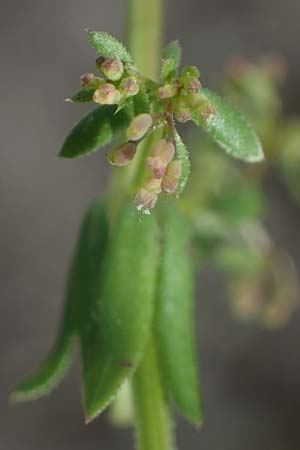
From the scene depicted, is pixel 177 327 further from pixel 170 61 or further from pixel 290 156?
pixel 290 156

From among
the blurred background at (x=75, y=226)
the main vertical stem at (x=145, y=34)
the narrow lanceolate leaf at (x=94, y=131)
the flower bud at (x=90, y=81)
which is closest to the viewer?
the flower bud at (x=90, y=81)

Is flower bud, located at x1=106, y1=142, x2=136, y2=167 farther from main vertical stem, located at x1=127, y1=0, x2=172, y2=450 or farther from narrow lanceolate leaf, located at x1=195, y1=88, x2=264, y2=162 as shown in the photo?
main vertical stem, located at x1=127, y1=0, x2=172, y2=450

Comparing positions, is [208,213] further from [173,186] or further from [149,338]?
[173,186]

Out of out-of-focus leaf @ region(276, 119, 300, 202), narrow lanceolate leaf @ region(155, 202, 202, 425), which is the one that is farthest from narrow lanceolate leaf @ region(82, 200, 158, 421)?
out-of-focus leaf @ region(276, 119, 300, 202)

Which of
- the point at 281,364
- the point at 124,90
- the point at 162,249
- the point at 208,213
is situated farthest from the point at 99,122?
the point at 281,364

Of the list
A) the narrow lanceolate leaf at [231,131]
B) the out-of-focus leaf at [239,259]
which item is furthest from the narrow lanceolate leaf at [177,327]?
the out-of-focus leaf at [239,259]

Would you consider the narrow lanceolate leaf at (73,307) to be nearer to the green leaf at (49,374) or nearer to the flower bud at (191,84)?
the green leaf at (49,374)
